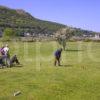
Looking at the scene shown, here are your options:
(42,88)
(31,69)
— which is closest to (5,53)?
(31,69)

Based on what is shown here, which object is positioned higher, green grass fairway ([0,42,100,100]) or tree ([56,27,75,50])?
tree ([56,27,75,50])

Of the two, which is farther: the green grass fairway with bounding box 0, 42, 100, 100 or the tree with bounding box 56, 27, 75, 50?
the tree with bounding box 56, 27, 75, 50

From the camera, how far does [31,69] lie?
100ft

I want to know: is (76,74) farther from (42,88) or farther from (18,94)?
(18,94)

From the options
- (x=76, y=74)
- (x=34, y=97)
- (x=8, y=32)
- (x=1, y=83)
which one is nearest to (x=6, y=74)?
(x=1, y=83)

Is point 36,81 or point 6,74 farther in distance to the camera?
point 6,74

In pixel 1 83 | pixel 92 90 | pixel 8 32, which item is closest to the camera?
pixel 92 90

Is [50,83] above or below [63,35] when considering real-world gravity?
below

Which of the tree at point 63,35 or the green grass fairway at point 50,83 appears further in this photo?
the tree at point 63,35

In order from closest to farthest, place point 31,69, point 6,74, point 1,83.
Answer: point 1,83 → point 6,74 → point 31,69

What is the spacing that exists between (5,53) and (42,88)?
9.86 metres

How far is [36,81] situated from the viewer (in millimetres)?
24938

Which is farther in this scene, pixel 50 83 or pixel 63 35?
pixel 63 35

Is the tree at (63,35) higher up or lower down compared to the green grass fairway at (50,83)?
higher up
